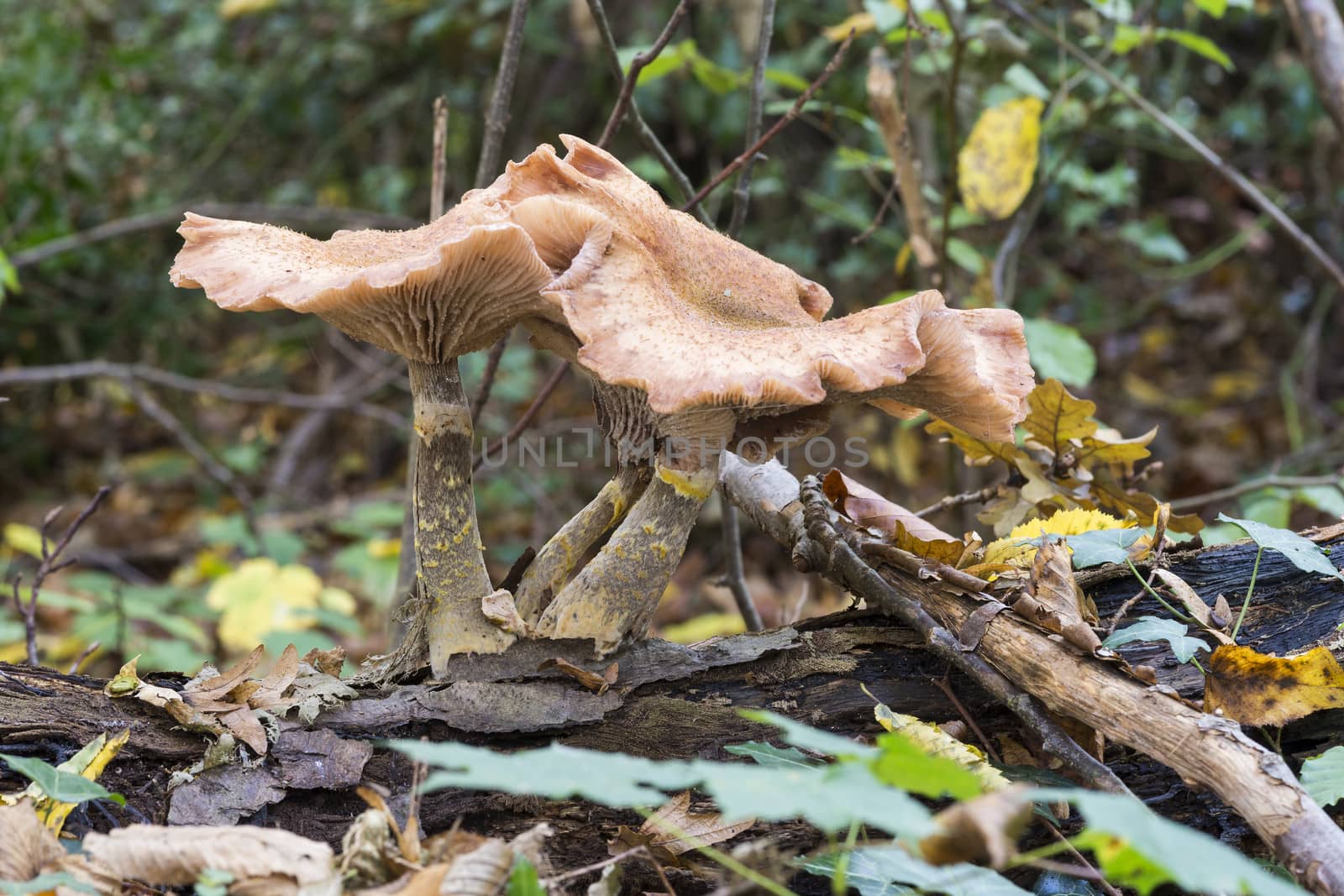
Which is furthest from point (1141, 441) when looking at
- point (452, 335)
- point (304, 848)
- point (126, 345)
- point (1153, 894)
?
point (126, 345)

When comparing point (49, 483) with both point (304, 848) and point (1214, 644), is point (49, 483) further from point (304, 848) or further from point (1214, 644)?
point (1214, 644)

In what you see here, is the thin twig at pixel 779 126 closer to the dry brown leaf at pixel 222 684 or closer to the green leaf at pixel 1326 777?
the dry brown leaf at pixel 222 684

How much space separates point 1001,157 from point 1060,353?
775mm

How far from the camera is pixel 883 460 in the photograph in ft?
23.6

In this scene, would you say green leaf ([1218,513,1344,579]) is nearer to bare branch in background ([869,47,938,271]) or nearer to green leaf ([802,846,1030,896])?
green leaf ([802,846,1030,896])

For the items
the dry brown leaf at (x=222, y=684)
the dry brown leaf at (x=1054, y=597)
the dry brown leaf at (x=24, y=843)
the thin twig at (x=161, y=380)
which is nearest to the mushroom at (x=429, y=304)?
the dry brown leaf at (x=222, y=684)

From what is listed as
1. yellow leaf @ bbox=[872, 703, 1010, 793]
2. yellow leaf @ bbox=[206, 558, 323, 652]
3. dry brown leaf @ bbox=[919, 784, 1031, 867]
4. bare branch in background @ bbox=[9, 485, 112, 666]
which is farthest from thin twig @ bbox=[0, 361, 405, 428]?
dry brown leaf @ bbox=[919, 784, 1031, 867]

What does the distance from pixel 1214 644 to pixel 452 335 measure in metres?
1.83

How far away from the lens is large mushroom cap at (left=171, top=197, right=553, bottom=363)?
1.98m

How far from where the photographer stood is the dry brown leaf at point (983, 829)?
1.26 m

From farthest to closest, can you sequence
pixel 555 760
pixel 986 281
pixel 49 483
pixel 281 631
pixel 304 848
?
pixel 49 483, pixel 281 631, pixel 986 281, pixel 304 848, pixel 555 760

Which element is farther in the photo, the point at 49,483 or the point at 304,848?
the point at 49,483

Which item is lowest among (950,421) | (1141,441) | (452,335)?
(1141,441)

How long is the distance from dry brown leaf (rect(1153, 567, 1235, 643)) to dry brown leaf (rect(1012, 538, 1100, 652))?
18 centimetres
